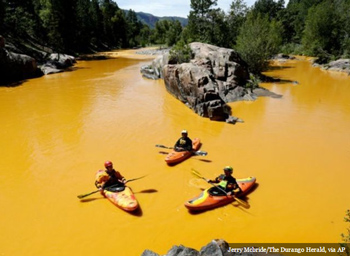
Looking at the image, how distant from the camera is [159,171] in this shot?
10000 mm

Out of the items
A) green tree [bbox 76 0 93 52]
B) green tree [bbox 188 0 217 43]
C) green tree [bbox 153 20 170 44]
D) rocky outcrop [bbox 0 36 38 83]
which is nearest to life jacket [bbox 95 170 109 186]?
rocky outcrop [bbox 0 36 38 83]

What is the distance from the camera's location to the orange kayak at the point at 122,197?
301 inches

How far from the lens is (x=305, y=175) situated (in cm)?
957

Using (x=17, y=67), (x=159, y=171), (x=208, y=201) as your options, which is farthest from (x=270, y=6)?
(x=208, y=201)

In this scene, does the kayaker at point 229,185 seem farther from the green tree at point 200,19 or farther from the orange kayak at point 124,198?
the green tree at point 200,19

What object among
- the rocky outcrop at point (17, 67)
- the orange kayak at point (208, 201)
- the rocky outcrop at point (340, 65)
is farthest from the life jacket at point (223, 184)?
the rocky outcrop at point (340, 65)

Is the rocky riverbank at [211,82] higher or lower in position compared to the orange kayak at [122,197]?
higher

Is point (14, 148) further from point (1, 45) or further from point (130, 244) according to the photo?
point (1, 45)

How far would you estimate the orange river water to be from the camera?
6.96 m

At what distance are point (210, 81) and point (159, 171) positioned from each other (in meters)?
8.71

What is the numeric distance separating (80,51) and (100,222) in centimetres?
5678

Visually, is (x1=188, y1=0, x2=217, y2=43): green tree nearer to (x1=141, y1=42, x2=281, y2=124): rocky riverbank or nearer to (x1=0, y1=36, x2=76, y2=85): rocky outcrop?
(x1=141, y1=42, x2=281, y2=124): rocky riverbank

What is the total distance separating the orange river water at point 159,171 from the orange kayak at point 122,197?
23 cm

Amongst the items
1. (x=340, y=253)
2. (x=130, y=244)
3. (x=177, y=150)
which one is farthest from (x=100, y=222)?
(x=340, y=253)
